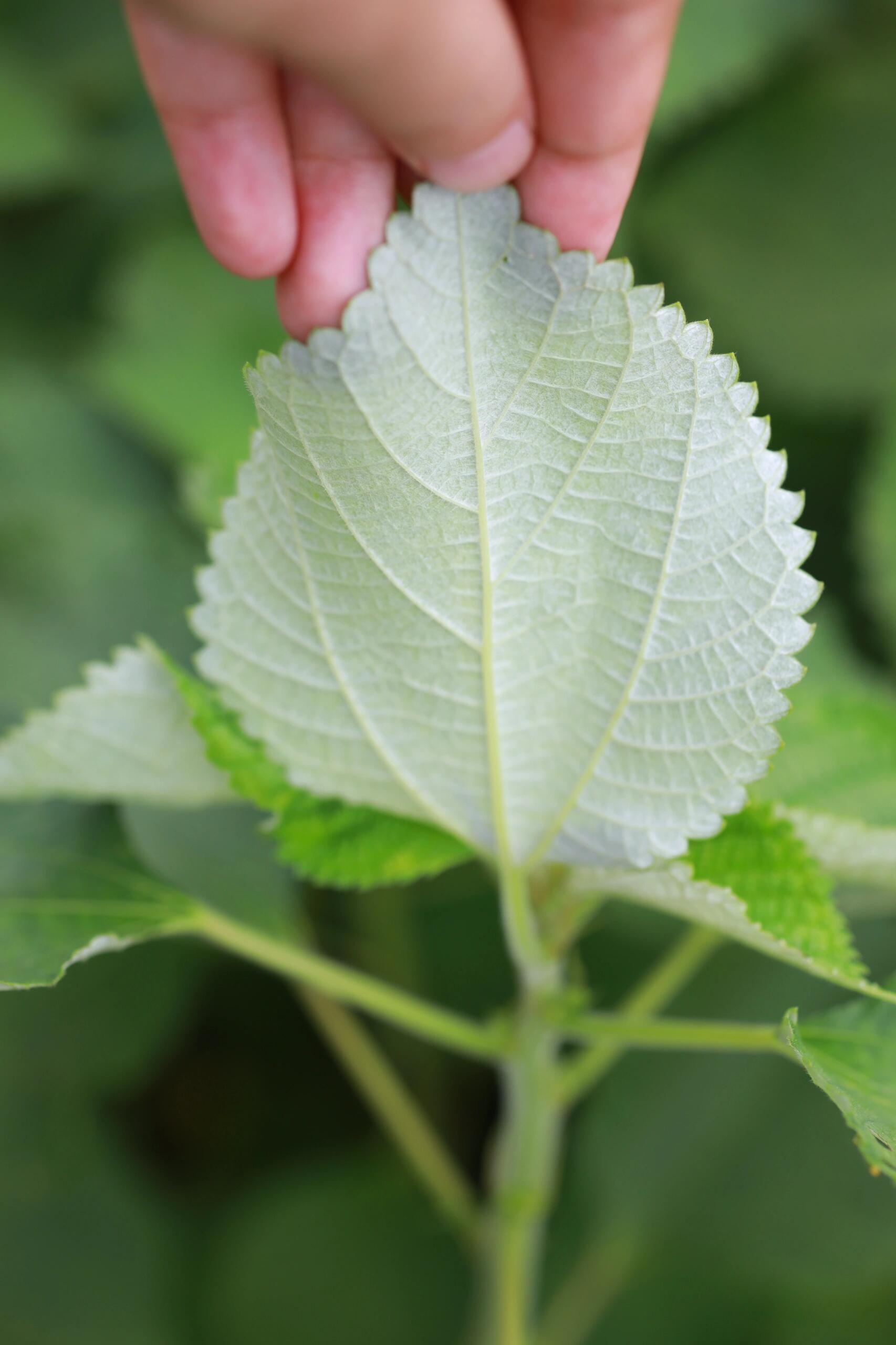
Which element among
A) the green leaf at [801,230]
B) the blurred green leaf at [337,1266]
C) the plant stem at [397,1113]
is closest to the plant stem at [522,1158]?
the plant stem at [397,1113]

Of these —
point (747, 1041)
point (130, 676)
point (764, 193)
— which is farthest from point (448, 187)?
point (764, 193)

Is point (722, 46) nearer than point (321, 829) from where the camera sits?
No

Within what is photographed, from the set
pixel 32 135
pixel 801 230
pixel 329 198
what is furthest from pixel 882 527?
pixel 32 135

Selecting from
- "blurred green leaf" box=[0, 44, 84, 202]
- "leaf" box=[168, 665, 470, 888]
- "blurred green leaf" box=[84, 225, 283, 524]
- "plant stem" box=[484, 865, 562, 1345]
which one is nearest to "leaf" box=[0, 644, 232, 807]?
"leaf" box=[168, 665, 470, 888]

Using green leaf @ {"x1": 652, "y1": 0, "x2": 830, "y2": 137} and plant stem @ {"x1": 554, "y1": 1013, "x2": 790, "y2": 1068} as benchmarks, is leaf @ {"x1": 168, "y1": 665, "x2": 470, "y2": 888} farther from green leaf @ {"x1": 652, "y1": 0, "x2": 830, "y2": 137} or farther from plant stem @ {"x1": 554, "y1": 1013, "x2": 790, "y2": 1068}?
green leaf @ {"x1": 652, "y1": 0, "x2": 830, "y2": 137}

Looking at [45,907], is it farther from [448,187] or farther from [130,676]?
[448,187]

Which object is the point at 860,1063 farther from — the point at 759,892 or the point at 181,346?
the point at 181,346
